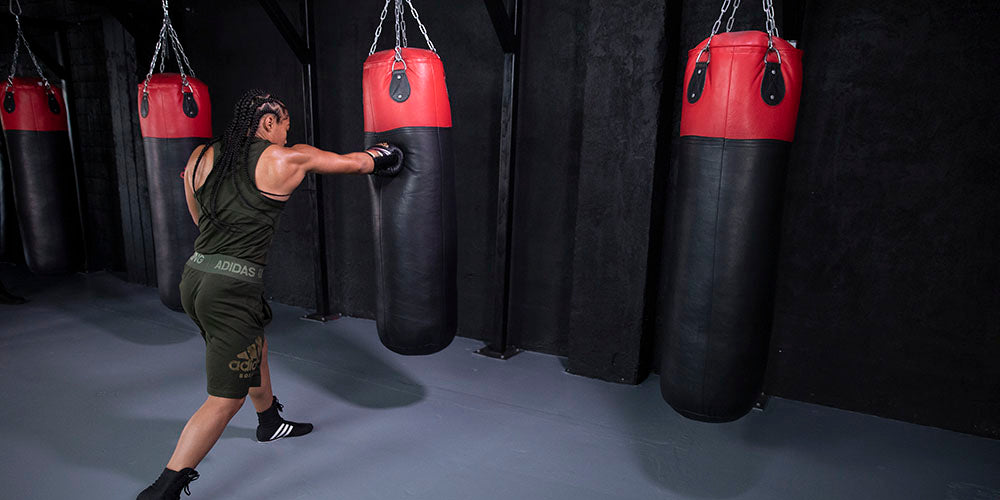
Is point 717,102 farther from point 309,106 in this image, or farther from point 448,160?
point 309,106

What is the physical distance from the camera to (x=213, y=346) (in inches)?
75.4

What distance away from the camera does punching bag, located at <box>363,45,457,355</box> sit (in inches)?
81.8

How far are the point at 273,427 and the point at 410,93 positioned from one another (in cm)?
147

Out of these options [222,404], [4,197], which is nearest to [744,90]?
[222,404]

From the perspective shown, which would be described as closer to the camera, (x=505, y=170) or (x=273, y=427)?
(x=273, y=427)

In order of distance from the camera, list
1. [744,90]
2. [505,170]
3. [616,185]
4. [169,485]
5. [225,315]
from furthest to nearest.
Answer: [505,170] < [616,185] < [225,315] < [169,485] < [744,90]

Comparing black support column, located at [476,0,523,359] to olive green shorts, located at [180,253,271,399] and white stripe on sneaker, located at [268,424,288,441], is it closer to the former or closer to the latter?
white stripe on sneaker, located at [268,424,288,441]

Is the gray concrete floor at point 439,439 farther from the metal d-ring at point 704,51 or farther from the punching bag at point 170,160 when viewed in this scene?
the metal d-ring at point 704,51

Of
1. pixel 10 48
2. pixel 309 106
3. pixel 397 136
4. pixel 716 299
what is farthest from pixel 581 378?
pixel 10 48

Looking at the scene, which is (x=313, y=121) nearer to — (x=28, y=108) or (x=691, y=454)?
(x=28, y=108)

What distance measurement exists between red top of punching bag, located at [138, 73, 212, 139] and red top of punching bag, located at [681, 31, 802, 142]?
2384 millimetres

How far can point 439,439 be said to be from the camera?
2.38 meters

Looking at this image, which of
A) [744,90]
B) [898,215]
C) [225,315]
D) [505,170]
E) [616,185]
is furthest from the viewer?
[505,170]

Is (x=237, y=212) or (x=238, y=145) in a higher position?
(x=238, y=145)
